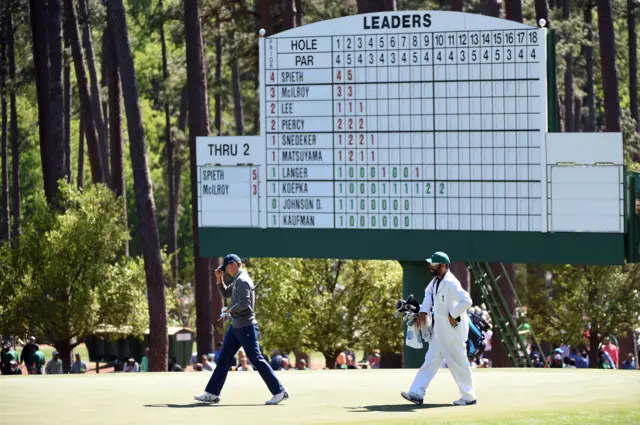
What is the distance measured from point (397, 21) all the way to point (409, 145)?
6.34 ft

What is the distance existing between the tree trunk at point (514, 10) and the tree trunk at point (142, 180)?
31.3 feet

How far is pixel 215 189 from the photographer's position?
2120 centimetres

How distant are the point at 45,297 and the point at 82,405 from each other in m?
18.7

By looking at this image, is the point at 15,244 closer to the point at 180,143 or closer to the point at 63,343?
the point at 63,343

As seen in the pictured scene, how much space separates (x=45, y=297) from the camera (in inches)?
1248

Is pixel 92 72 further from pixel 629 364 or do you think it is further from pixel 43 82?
pixel 629 364

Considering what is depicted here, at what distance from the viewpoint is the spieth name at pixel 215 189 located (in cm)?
2117

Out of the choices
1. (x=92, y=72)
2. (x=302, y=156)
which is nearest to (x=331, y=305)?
(x=302, y=156)

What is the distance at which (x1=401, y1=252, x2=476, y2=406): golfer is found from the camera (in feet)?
43.6

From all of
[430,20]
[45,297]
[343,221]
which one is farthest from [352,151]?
[45,297]

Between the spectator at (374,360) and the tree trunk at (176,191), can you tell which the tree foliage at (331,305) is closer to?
the spectator at (374,360)

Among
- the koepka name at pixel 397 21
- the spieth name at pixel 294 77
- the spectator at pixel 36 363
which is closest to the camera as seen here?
the koepka name at pixel 397 21

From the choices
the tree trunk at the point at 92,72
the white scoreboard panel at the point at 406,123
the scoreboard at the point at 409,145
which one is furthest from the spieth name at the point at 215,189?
the tree trunk at the point at 92,72

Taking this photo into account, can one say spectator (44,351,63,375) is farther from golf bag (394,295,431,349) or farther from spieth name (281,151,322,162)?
golf bag (394,295,431,349)
